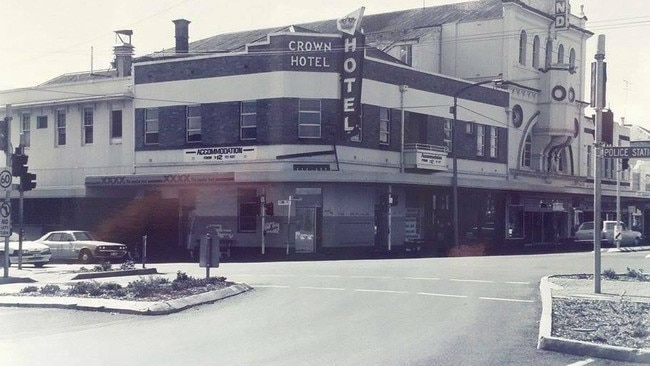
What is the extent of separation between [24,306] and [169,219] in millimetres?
25431

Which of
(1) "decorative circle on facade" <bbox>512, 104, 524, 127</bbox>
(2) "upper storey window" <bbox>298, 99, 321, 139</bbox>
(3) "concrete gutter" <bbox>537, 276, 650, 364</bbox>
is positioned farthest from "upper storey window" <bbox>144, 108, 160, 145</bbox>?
(3) "concrete gutter" <bbox>537, 276, 650, 364</bbox>

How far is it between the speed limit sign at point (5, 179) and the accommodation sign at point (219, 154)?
57.2 ft


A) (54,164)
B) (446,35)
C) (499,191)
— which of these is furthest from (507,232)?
(54,164)

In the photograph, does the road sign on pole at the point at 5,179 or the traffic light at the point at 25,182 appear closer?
the road sign on pole at the point at 5,179

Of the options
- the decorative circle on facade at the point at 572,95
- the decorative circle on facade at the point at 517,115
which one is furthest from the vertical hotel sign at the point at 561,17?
the decorative circle on facade at the point at 517,115

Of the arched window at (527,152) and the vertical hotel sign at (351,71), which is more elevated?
the vertical hotel sign at (351,71)

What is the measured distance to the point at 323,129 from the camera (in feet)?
126

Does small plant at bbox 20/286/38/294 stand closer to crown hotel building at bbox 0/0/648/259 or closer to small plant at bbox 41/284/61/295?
small plant at bbox 41/284/61/295

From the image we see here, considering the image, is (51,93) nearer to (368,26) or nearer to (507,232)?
(368,26)

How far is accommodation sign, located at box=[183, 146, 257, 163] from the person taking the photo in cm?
3878

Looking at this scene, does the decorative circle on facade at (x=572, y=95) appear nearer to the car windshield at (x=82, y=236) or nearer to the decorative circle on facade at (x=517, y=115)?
the decorative circle on facade at (x=517, y=115)

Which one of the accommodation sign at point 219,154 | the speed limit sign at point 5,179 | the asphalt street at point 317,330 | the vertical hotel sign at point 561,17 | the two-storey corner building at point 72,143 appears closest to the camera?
the asphalt street at point 317,330

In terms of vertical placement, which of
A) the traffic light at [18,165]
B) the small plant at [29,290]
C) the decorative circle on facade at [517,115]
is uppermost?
the decorative circle on facade at [517,115]

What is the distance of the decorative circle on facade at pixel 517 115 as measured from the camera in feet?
173
